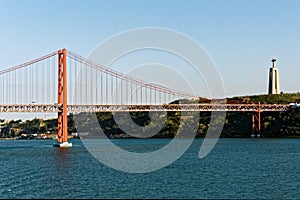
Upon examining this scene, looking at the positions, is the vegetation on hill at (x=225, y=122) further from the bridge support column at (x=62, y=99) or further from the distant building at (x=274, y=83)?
the bridge support column at (x=62, y=99)

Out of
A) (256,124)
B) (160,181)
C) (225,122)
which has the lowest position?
(160,181)

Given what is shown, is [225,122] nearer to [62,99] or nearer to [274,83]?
[274,83]

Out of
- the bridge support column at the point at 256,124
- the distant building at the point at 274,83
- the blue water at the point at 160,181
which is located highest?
the distant building at the point at 274,83

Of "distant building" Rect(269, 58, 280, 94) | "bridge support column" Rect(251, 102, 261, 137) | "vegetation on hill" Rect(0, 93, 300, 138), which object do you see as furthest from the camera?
"distant building" Rect(269, 58, 280, 94)

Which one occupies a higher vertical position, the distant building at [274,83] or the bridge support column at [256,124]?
the distant building at [274,83]

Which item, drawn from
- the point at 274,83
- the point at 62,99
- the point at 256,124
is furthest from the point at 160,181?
the point at 274,83

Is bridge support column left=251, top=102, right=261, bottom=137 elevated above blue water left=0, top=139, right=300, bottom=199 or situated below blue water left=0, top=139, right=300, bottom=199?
above

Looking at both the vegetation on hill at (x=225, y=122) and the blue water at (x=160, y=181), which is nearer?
the blue water at (x=160, y=181)

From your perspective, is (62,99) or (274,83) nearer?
(62,99)

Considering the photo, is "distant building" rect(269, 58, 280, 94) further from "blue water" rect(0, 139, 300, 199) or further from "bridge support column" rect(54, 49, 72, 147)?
"blue water" rect(0, 139, 300, 199)

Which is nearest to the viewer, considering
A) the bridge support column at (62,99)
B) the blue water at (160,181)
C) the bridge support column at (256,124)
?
the blue water at (160,181)

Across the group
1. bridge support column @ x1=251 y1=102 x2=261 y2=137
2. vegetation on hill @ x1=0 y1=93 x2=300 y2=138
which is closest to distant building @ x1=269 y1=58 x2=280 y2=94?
vegetation on hill @ x1=0 y1=93 x2=300 y2=138

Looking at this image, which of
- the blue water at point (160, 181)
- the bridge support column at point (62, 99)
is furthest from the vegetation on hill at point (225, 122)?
the blue water at point (160, 181)
